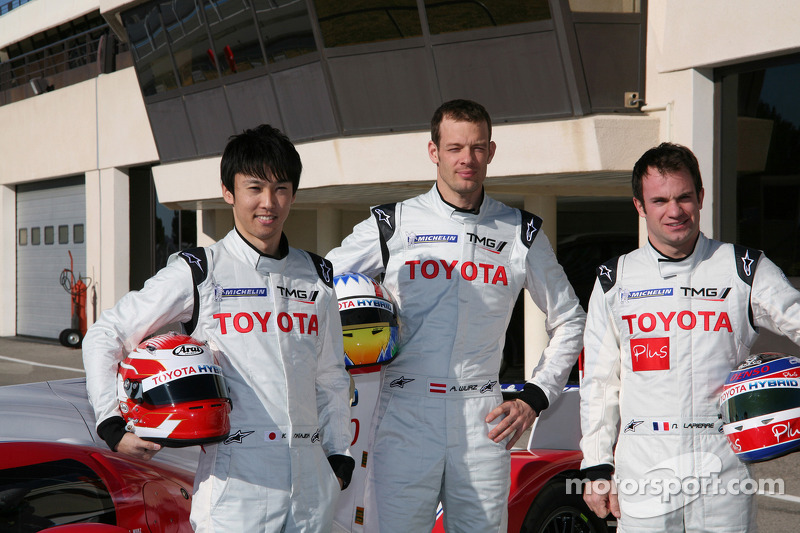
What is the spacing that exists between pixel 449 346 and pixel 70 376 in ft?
46.8

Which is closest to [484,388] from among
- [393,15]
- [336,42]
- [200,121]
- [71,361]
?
[393,15]

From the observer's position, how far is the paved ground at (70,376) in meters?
6.71

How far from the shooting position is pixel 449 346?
347 centimetres

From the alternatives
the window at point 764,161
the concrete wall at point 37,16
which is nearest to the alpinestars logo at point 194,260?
the window at point 764,161

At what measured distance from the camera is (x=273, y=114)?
15.0 m

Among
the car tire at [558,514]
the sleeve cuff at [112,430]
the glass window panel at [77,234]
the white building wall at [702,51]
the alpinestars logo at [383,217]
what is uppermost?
the white building wall at [702,51]

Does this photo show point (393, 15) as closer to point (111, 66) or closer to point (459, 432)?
point (459, 432)

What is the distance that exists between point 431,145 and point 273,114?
39.0 feet

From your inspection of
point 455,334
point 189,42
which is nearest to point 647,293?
point 455,334

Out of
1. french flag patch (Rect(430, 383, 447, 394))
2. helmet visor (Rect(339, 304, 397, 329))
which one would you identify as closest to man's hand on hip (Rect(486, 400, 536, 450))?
french flag patch (Rect(430, 383, 447, 394))

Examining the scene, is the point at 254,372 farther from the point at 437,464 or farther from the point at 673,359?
the point at 673,359

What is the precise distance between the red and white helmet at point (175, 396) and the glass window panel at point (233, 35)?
12885 mm

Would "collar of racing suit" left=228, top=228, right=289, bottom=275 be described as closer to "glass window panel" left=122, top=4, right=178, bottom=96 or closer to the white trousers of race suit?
the white trousers of race suit

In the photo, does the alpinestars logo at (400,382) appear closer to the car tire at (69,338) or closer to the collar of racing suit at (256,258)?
the collar of racing suit at (256,258)
